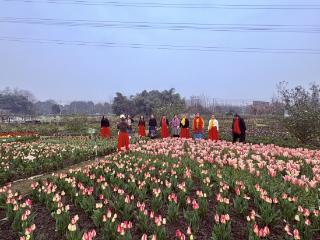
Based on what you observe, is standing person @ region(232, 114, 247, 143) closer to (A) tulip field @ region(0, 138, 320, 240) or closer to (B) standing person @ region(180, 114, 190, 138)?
(B) standing person @ region(180, 114, 190, 138)

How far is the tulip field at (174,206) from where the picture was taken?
20.1ft

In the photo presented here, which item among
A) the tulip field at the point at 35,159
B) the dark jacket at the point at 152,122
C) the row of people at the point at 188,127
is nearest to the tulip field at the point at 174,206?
the tulip field at the point at 35,159

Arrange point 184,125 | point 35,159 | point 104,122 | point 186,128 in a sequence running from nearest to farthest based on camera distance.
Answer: point 35,159, point 184,125, point 186,128, point 104,122

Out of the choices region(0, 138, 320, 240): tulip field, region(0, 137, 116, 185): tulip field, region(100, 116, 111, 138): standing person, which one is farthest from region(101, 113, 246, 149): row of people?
region(0, 138, 320, 240): tulip field

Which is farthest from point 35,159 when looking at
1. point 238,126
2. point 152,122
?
point 152,122

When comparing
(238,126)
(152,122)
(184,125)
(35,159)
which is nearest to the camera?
(35,159)

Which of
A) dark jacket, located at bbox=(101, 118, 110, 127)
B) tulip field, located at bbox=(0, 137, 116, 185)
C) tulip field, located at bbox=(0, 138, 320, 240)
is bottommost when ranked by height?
tulip field, located at bbox=(0, 137, 116, 185)

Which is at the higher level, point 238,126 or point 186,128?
point 238,126

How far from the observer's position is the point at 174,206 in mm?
7051

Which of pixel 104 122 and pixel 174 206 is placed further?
pixel 104 122

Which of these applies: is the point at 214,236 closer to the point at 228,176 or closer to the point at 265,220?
the point at 265,220

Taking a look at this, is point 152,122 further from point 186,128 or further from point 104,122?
point 104,122

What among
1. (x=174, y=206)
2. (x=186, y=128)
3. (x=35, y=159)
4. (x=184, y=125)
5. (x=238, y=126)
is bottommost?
(x=35, y=159)

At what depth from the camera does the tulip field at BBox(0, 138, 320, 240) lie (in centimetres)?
612
